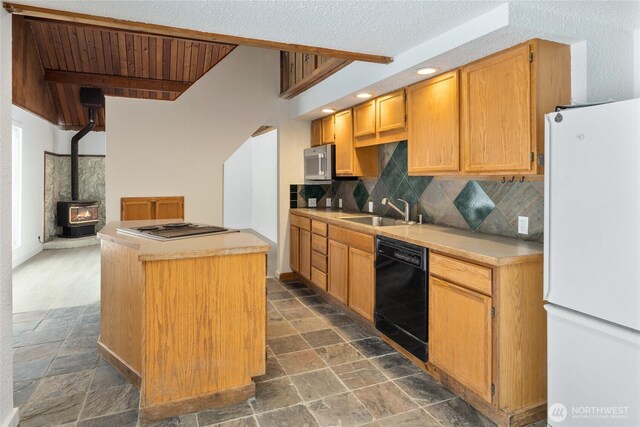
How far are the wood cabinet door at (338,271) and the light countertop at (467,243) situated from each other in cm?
37

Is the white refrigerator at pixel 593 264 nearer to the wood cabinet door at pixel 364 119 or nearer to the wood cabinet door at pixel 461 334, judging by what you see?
the wood cabinet door at pixel 461 334

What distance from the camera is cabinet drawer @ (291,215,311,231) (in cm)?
451

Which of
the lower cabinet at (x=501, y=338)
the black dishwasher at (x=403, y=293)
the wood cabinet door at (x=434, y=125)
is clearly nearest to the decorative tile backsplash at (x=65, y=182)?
the black dishwasher at (x=403, y=293)

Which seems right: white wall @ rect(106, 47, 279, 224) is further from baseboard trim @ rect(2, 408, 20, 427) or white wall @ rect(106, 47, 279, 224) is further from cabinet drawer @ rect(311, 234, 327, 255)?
baseboard trim @ rect(2, 408, 20, 427)

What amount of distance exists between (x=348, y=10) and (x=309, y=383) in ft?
7.21

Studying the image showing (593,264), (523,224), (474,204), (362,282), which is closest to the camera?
(593,264)

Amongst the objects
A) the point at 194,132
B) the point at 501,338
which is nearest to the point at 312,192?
the point at 194,132

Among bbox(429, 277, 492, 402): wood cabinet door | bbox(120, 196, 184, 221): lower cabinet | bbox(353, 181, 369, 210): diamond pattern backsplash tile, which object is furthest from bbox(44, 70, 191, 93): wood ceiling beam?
bbox(429, 277, 492, 402): wood cabinet door

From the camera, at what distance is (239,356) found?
234cm

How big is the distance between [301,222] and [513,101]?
9.41 feet

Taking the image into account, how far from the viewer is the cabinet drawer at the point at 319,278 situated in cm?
410

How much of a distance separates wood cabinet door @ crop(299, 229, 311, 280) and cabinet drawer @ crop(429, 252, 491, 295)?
2148mm

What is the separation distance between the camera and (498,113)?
2.37m

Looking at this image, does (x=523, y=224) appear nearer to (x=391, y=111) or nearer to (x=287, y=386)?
(x=391, y=111)
